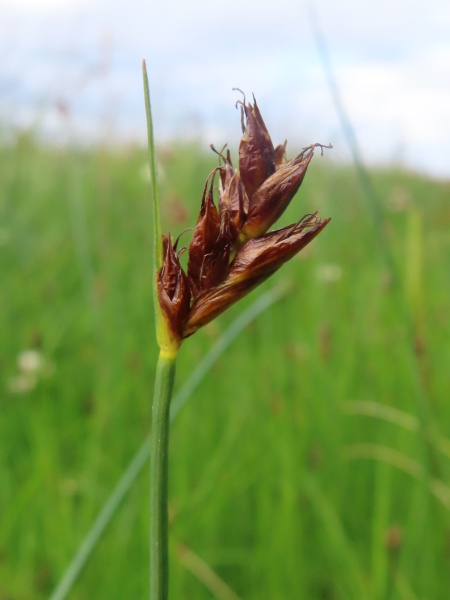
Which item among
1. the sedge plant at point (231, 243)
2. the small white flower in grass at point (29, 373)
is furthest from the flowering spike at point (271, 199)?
the small white flower in grass at point (29, 373)

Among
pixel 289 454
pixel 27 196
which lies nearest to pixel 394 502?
pixel 289 454

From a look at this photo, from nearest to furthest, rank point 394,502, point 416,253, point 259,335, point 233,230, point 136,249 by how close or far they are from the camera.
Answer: point 233,230 → point 416,253 → point 394,502 → point 259,335 → point 136,249

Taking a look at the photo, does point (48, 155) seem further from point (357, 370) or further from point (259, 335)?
point (357, 370)

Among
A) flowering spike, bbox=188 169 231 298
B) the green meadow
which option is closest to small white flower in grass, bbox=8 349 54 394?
the green meadow

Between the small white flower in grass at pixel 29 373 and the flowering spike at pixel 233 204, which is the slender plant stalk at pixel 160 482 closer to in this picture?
the flowering spike at pixel 233 204

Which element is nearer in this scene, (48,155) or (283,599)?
(283,599)

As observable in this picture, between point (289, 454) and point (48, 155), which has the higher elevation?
Result: point (48, 155)

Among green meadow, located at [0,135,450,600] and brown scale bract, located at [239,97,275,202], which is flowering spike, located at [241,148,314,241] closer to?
brown scale bract, located at [239,97,275,202]
